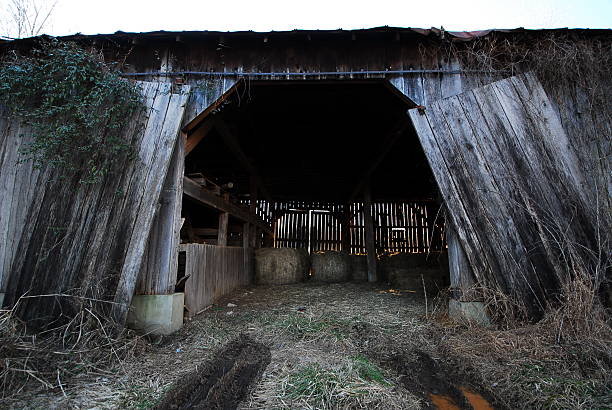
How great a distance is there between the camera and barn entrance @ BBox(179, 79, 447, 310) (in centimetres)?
592

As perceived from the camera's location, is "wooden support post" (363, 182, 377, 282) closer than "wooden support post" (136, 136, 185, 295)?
No

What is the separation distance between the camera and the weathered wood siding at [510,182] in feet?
12.8

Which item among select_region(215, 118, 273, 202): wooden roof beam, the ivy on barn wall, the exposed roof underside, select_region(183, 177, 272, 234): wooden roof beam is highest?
the exposed roof underside

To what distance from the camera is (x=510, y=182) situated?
4.18m

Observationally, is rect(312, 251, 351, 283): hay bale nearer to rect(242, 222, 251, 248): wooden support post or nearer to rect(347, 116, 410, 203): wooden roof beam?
rect(242, 222, 251, 248): wooden support post

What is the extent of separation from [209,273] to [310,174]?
617cm

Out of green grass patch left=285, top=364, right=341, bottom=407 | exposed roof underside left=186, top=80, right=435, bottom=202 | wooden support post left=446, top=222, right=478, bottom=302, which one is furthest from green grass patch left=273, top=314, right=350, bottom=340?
exposed roof underside left=186, top=80, right=435, bottom=202

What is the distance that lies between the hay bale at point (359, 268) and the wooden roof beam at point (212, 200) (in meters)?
4.03

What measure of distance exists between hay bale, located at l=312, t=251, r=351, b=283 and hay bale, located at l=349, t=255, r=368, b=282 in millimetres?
331

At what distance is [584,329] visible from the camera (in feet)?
10.5

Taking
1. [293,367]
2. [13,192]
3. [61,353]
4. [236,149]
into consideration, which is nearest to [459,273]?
[293,367]

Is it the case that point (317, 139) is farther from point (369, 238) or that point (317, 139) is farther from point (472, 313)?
point (472, 313)

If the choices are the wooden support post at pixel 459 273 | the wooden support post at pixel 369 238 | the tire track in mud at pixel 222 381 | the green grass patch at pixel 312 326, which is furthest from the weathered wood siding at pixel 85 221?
the wooden support post at pixel 369 238

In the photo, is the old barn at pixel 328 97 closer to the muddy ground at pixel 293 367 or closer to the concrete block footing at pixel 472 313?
the concrete block footing at pixel 472 313
